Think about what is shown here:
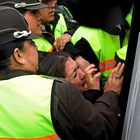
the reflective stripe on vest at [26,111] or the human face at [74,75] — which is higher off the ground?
the reflective stripe on vest at [26,111]

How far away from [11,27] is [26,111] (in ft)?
1.57

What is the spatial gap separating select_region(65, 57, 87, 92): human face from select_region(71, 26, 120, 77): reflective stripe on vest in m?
0.15

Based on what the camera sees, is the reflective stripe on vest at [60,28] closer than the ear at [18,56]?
No

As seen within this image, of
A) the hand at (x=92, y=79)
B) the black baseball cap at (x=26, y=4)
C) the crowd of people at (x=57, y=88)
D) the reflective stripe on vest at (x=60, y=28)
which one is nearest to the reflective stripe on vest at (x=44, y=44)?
the black baseball cap at (x=26, y=4)

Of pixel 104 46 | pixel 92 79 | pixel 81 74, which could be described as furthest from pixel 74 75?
pixel 104 46

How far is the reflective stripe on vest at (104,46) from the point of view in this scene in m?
2.20

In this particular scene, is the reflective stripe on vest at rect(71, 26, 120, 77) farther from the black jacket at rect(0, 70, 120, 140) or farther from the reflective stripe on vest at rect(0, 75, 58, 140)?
the reflective stripe on vest at rect(0, 75, 58, 140)

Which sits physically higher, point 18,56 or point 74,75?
point 18,56

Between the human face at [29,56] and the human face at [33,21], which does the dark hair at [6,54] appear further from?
the human face at [33,21]

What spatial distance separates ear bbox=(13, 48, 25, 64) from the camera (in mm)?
1709

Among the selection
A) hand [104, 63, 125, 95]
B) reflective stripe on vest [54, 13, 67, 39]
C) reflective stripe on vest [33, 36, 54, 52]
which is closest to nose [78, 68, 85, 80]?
hand [104, 63, 125, 95]

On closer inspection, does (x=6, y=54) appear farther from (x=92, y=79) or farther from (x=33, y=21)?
(x=33, y=21)

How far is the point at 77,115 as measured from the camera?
5.06 feet

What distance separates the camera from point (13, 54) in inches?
67.2
